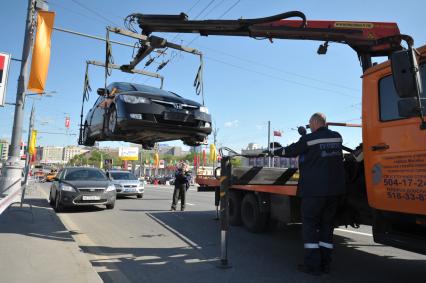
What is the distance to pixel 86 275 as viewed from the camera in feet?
14.1

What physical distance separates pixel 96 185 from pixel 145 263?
6.61 metres

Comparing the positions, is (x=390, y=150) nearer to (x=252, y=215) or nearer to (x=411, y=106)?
(x=411, y=106)

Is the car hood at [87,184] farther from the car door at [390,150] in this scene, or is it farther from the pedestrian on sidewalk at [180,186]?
the car door at [390,150]

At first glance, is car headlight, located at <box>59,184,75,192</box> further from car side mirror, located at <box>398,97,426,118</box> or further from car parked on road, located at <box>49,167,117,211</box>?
car side mirror, located at <box>398,97,426,118</box>

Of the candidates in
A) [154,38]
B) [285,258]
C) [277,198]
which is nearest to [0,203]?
[154,38]

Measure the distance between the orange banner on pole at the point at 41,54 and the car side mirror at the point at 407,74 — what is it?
702cm

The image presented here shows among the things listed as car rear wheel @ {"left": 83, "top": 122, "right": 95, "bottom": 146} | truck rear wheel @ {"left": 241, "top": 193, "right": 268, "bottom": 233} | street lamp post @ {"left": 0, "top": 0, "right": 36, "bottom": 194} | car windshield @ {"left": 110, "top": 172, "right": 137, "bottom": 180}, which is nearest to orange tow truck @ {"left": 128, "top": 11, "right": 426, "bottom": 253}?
truck rear wheel @ {"left": 241, "top": 193, "right": 268, "bottom": 233}

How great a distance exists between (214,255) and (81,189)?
6.60 m

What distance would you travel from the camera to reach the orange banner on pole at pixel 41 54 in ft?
26.0

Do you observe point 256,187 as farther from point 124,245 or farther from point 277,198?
point 124,245

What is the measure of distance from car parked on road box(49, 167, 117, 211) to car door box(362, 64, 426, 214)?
350 inches

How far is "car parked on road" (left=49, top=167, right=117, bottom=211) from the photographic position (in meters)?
11.0

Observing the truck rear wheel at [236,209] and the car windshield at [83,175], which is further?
the car windshield at [83,175]

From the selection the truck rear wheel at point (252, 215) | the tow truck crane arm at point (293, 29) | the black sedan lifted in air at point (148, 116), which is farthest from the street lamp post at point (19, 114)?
the truck rear wheel at point (252, 215)
